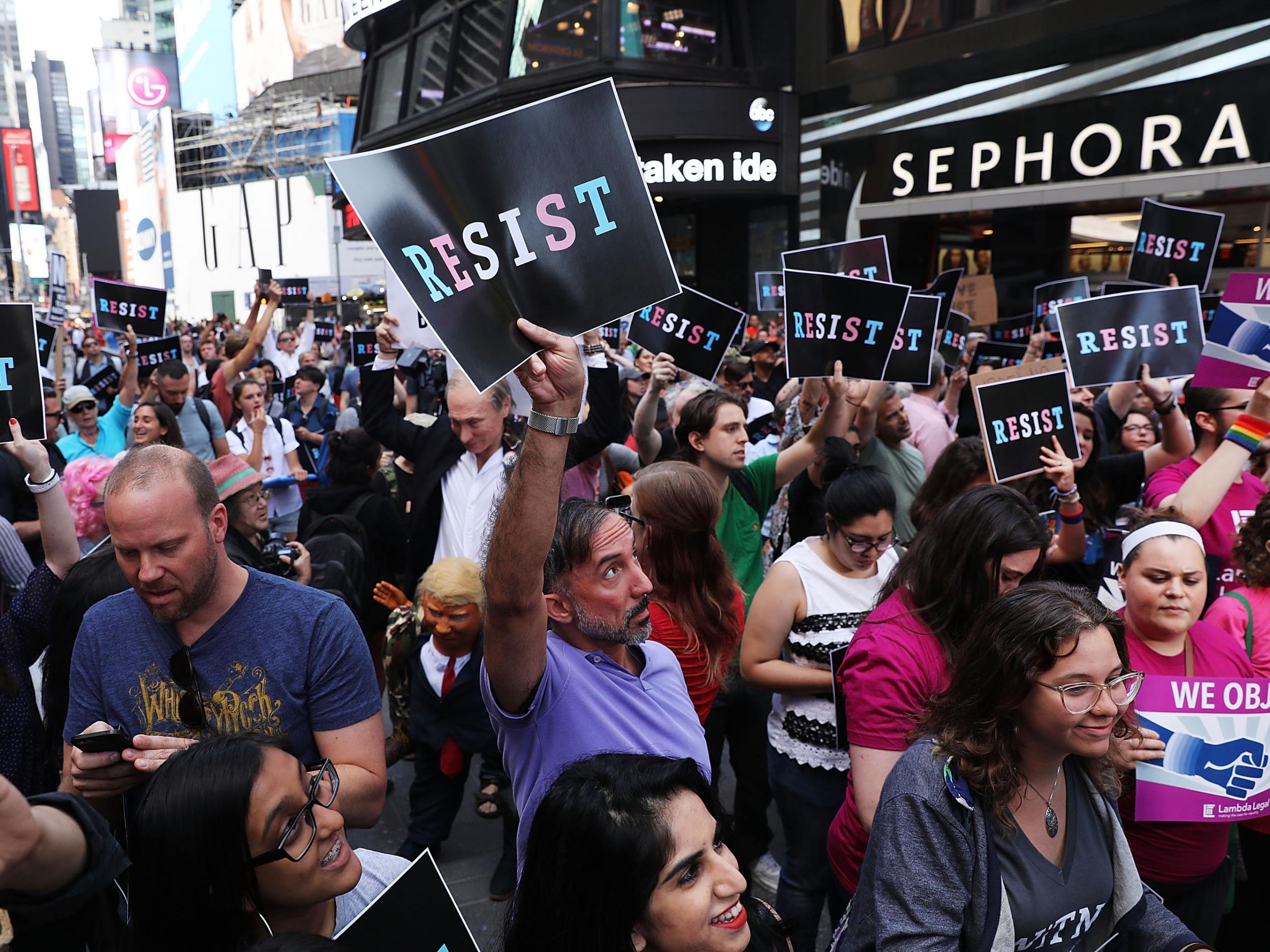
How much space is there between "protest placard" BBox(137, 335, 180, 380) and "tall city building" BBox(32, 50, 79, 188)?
20707cm

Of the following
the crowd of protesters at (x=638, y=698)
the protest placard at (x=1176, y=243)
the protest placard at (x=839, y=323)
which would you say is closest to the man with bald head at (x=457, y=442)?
the crowd of protesters at (x=638, y=698)

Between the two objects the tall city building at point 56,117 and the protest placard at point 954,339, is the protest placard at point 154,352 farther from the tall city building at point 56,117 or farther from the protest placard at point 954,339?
the tall city building at point 56,117

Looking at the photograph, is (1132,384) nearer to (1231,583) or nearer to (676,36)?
(1231,583)

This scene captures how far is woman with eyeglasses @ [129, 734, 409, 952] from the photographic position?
1.66 m

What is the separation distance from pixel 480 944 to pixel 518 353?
9.67 feet

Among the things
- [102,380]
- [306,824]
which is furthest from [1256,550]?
[102,380]

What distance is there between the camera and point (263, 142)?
4878 centimetres

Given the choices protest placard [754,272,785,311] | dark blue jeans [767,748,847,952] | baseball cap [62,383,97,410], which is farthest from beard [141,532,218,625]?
protest placard [754,272,785,311]

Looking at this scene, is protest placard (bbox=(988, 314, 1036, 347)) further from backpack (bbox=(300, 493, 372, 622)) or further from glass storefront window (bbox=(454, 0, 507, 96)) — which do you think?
glass storefront window (bbox=(454, 0, 507, 96))

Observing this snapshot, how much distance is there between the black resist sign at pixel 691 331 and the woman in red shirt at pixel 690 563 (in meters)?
2.85

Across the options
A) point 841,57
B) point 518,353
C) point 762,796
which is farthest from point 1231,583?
point 841,57

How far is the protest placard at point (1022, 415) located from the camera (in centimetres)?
423

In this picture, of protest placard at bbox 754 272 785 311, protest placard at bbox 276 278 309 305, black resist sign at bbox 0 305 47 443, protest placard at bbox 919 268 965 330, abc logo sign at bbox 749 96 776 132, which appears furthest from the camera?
protest placard at bbox 276 278 309 305

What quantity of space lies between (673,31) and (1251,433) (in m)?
14.4
